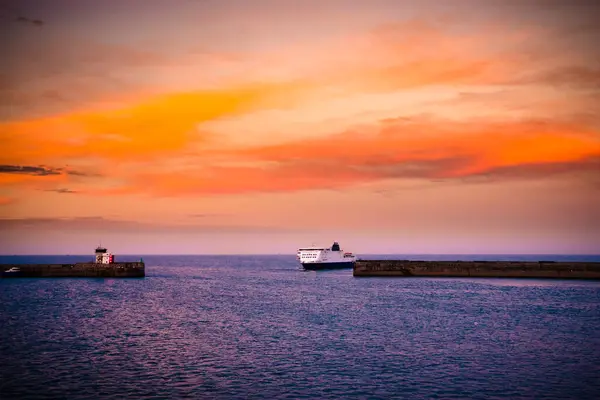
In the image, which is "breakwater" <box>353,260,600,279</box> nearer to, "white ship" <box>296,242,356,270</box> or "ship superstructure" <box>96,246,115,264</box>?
"white ship" <box>296,242,356,270</box>

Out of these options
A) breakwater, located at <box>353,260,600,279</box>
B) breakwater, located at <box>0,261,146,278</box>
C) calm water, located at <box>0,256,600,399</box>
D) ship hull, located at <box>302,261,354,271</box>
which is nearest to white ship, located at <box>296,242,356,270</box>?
ship hull, located at <box>302,261,354,271</box>

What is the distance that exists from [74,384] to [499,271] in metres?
109

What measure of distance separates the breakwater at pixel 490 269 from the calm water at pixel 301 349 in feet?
152

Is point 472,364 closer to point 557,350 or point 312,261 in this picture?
point 557,350

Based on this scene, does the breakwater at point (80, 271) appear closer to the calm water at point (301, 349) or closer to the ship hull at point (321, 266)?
the ship hull at point (321, 266)

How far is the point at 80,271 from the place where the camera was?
127 meters

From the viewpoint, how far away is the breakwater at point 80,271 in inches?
4887

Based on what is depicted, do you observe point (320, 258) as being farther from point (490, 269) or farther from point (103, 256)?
point (103, 256)

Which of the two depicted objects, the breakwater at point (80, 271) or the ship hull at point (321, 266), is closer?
the breakwater at point (80, 271)

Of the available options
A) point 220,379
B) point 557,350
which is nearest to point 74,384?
point 220,379

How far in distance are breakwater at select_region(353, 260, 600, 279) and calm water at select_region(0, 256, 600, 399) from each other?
4639 cm

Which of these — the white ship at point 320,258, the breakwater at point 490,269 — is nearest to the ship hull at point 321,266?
the white ship at point 320,258

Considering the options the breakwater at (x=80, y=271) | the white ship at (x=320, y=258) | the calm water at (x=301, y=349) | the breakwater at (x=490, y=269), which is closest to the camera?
the calm water at (x=301, y=349)

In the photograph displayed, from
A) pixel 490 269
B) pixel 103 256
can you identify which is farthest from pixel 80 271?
pixel 490 269
